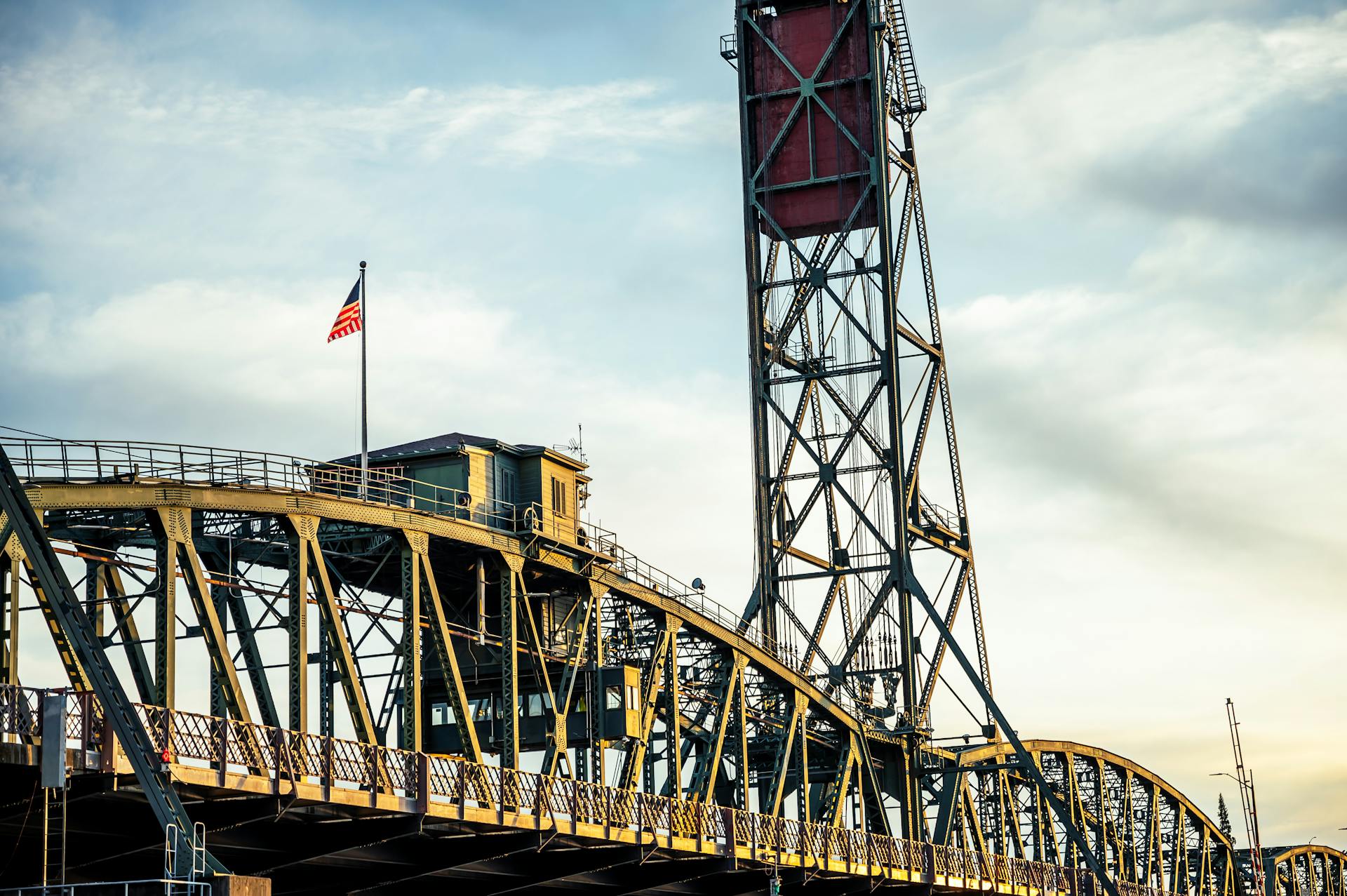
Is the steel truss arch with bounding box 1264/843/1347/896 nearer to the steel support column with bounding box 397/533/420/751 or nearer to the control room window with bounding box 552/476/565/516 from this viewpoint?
the control room window with bounding box 552/476/565/516

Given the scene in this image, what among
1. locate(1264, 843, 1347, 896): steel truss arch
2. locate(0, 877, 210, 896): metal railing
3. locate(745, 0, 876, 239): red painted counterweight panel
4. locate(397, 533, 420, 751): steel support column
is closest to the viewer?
locate(0, 877, 210, 896): metal railing

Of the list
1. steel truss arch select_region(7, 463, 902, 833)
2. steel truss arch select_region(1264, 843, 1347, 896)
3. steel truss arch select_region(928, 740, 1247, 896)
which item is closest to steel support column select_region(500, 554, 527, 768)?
steel truss arch select_region(7, 463, 902, 833)

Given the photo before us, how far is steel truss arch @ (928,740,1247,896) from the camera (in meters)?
90.9

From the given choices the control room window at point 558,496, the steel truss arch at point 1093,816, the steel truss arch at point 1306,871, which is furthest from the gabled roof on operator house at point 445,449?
the steel truss arch at point 1306,871

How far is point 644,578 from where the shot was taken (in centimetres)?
6788

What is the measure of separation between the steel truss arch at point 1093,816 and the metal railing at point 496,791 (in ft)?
23.0

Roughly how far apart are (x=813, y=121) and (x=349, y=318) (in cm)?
3607

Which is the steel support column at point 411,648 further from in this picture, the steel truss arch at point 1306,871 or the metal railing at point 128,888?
the steel truss arch at point 1306,871

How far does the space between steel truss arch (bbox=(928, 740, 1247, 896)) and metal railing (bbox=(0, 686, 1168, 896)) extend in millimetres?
7002

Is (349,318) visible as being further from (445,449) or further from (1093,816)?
(1093,816)

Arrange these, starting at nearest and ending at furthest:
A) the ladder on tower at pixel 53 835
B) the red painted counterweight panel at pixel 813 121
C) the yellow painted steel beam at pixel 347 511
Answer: the ladder on tower at pixel 53 835 → the yellow painted steel beam at pixel 347 511 → the red painted counterweight panel at pixel 813 121

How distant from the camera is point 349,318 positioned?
6097 cm

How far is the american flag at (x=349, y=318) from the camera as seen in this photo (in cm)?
6056

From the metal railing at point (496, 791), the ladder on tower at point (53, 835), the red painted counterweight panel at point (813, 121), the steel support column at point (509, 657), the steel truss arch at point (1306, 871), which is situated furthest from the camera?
the steel truss arch at point (1306, 871)
